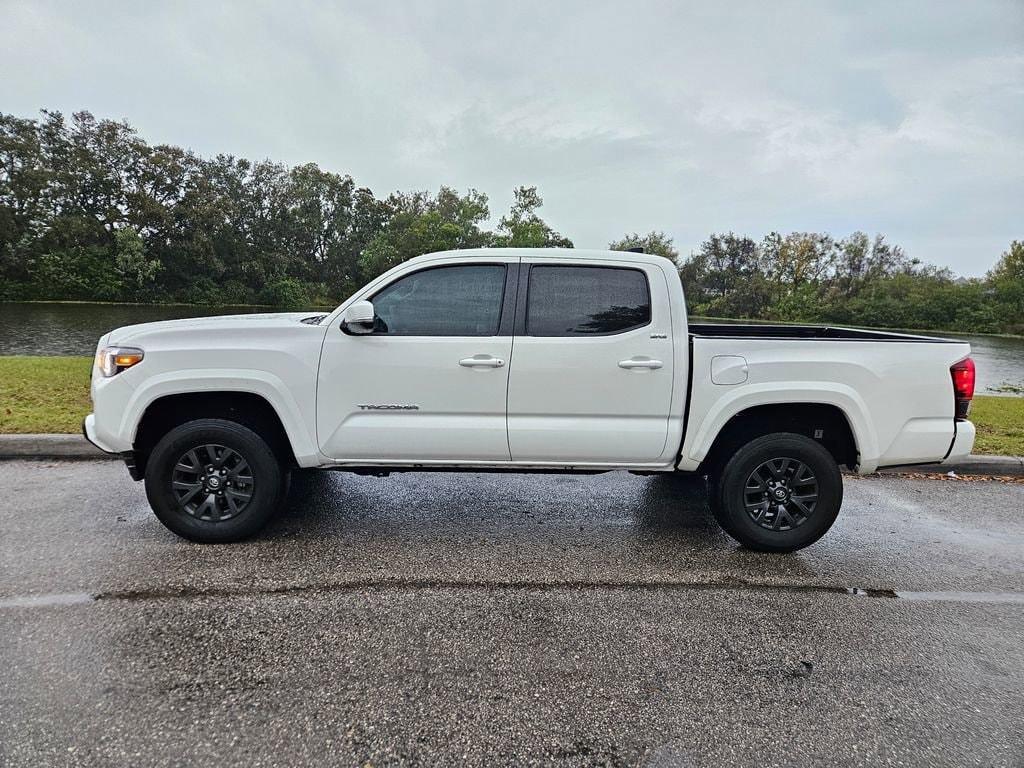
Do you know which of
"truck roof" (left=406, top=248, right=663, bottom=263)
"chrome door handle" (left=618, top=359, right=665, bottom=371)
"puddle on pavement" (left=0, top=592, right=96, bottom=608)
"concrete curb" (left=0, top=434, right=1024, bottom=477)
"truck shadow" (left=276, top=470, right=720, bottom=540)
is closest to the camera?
"puddle on pavement" (left=0, top=592, right=96, bottom=608)

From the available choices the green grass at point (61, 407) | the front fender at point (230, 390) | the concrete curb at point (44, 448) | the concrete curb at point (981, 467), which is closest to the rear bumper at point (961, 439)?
the concrete curb at point (981, 467)

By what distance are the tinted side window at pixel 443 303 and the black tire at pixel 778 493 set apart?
1.82 meters

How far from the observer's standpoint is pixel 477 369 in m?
3.52

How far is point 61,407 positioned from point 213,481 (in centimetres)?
450

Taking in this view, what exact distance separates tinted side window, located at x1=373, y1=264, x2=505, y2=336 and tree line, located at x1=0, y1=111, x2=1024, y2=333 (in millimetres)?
32489

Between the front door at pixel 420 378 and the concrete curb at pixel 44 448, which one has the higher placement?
the front door at pixel 420 378

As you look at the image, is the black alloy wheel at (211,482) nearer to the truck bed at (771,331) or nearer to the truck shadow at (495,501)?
the truck shadow at (495,501)

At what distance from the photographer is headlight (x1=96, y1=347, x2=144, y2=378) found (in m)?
3.46

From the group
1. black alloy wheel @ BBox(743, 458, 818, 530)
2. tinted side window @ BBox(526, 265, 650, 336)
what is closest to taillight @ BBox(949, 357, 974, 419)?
black alloy wheel @ BBox(743, 458, 818, 530)

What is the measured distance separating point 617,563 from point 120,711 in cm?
256

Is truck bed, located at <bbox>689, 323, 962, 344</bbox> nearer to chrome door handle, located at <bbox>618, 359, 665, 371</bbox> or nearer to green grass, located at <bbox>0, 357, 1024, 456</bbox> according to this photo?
chrome door handle, located at <bbox>618, 359, 665, 371</bbox>

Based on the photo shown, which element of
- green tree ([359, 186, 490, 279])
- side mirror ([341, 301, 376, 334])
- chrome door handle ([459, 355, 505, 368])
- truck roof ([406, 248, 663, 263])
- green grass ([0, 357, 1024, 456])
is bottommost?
green grass ([0, 357, 1024, 456])

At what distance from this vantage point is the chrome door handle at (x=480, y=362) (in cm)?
350

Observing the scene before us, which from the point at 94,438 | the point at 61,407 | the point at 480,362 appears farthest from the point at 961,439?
the point at 61,407
